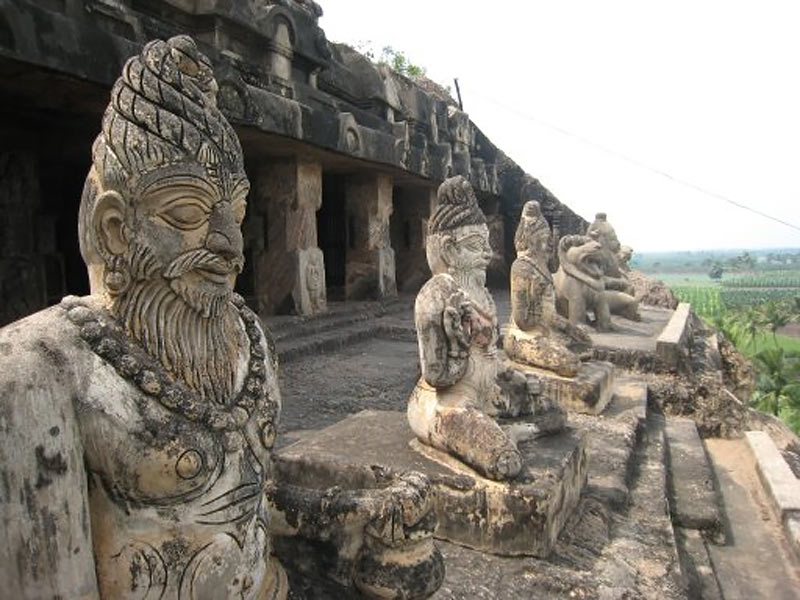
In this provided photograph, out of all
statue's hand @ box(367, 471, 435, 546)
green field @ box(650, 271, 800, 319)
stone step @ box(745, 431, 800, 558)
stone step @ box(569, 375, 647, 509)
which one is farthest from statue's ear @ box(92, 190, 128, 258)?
green field @ box(650, 271, 800, 319)

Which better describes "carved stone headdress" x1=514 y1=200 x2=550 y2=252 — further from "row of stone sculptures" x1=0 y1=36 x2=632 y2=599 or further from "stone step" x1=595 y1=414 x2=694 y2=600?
"row of stone sculptures" x1=0 y1=36 x2=632 y2=599

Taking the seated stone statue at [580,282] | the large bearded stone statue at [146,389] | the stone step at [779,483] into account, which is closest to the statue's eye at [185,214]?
the large bearded stone statue at [146,389]

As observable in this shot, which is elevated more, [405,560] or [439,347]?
[439,347]

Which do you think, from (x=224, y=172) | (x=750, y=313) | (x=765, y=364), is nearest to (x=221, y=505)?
(x=224, y=172)

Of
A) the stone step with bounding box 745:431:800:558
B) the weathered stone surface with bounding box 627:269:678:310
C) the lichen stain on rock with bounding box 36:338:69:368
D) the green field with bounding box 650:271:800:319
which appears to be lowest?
the green field with bounding box 650:271:800:319

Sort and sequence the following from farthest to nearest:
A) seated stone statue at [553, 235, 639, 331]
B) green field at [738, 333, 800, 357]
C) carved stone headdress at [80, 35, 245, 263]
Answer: green field at [738, 333, 800, 357], seated stone statue at [553, 235, 639, 331], carved stone headdress at [80, 35, 245, 263]

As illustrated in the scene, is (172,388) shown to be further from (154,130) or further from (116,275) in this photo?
(154,130)

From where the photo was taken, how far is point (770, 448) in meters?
6.03

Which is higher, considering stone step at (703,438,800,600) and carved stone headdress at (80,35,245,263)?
carved stone headdress at (80,35,245,263)

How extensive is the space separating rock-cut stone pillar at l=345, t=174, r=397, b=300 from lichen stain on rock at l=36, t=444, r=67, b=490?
9.62 metres

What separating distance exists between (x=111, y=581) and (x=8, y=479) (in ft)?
1.29

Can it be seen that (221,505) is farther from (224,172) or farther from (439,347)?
(439,347)

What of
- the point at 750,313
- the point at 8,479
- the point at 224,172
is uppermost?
the point at 224,172

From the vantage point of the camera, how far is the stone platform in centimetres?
312
